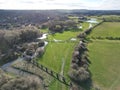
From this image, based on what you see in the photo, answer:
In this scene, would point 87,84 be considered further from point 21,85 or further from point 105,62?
point 105,62

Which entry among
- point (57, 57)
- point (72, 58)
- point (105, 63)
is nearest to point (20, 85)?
point (72, 58)

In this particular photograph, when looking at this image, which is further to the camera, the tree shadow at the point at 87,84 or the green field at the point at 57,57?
Answer: the green field at the point at 57,57

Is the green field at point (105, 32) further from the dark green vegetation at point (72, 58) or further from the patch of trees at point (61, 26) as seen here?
the patch of trees at point (61, 26)

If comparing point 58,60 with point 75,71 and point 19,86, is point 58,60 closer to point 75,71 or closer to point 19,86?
point 75,71

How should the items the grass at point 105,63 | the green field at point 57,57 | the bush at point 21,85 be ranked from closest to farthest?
the bush at point 21,85 < the green field at point 57,57 < the grass at point 105,63

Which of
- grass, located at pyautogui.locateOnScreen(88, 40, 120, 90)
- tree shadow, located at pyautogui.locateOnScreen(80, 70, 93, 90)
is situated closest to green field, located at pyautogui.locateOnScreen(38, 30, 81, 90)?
tree shadow, located at pyautogui.locateOnScreen(80, 70, 93, 90)

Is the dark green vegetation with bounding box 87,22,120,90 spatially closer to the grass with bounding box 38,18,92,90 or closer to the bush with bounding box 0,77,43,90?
the grass with bounding box 38,18,92,90

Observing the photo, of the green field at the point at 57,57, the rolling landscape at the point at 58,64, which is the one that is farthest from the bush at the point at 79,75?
the green field at the point at 57,57

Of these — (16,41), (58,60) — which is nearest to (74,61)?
(58,60)
